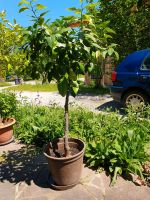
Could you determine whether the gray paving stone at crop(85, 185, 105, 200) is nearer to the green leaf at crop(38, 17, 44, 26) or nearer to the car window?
the green leaf at crop(38, 17, 44, 26)

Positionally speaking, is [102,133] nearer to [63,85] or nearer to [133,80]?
[63,85]

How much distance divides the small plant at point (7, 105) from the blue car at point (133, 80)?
3211mm

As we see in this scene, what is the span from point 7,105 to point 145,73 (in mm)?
4112

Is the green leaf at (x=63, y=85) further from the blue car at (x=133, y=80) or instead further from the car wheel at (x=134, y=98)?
the car wheel at (x=134, y=98)

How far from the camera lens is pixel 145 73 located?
7922mm

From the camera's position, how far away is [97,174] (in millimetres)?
4582

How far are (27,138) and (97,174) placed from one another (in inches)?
86.9

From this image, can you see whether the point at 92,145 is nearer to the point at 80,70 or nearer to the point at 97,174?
the point at 97,174

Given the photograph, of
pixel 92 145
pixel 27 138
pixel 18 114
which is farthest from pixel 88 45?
pixel 18 114

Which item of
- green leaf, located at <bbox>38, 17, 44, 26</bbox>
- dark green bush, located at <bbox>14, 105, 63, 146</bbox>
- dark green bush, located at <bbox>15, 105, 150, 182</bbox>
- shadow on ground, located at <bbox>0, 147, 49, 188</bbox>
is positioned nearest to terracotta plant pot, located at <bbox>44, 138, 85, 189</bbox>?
shadow on ground, located at <bbox>0, 147, 49, 188</bbox>

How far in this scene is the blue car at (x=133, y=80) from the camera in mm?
7980

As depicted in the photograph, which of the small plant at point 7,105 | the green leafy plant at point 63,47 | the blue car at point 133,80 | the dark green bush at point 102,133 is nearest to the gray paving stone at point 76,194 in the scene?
the dark green bush at point 102,133

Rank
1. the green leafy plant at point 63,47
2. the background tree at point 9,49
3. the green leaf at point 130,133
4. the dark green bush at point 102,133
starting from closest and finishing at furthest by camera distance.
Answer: the green leafy plant at point 63,47 → the dark green bush at point 102,133 → the green leaf at point 130,133 → the background tree at point 9,49

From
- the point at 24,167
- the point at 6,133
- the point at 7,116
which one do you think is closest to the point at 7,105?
the point at 7,116
